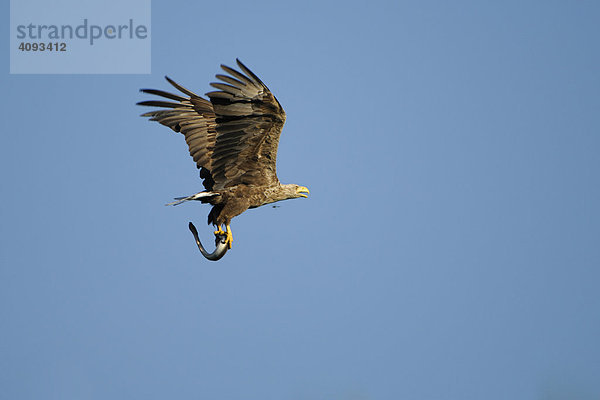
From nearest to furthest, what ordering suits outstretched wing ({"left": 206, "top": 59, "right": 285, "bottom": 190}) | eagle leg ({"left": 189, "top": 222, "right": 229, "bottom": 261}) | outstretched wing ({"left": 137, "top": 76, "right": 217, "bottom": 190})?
outstretched wing ({"left": 206, "top": 59, "right": 285, "bottom": 190}), eagle leg ({"left": 189, "top": 222, "right": 229, "bottom": 261}), outstretched wing ({"left": 137, "top": 76, "right": 217, "bottom": 190})

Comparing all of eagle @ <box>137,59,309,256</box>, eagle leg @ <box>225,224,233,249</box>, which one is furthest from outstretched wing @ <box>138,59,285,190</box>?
eagle leg @ <box>225,224,233,249</box>

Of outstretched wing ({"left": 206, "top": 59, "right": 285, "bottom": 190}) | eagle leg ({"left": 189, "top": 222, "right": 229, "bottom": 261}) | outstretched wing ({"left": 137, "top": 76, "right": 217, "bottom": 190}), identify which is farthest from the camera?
outstretched wing ({"left": 137, "top": 76, "right": 217, "bottom": 190})

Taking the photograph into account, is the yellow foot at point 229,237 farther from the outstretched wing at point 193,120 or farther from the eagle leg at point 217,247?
the outstretched wing at point 193,120

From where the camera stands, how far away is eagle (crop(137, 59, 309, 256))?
8477 millimetres

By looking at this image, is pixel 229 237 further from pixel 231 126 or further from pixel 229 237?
pixel 231 126

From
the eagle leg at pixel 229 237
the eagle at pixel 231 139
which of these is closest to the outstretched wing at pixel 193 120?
the eagle at pixel 231 139

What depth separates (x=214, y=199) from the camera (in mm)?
9477

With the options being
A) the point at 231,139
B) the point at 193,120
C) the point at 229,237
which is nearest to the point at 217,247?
the point at 229,237

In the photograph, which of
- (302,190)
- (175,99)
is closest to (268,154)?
(302,190)

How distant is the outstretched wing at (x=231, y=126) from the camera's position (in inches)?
332

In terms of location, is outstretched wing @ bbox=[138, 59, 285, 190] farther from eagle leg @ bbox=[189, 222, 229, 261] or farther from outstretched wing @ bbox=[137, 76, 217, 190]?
eagle leg @ bbox=[189, 222, 229, 261]

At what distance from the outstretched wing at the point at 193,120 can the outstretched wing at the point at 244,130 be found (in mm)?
524

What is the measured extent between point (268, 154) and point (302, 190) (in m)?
1.13

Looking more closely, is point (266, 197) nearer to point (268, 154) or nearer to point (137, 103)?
point (268, 154)
